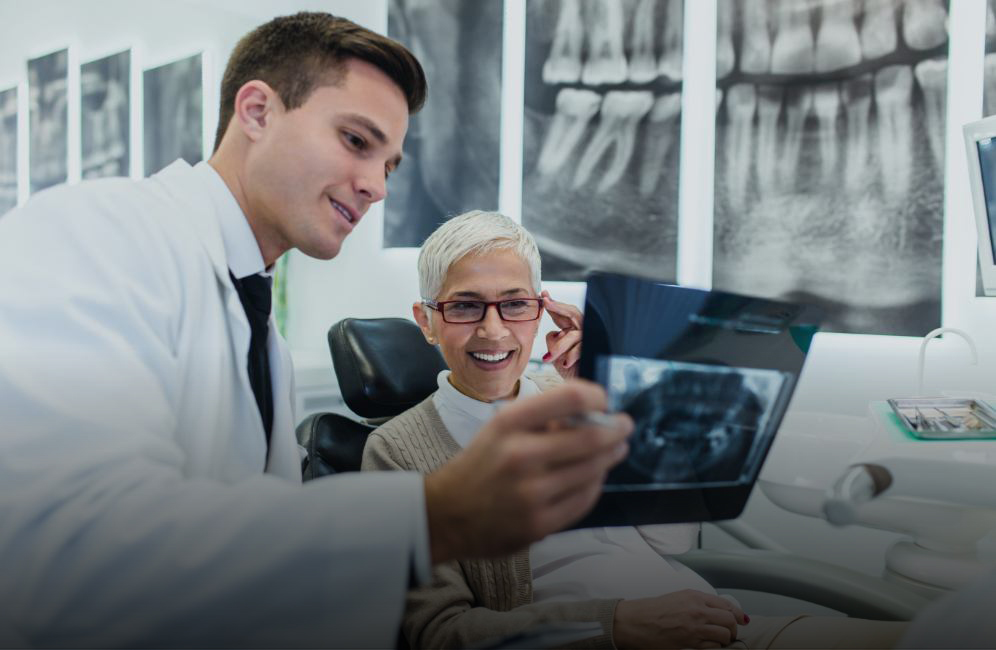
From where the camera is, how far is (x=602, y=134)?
8.88 ft

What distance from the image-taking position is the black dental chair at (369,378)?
1.63 meters

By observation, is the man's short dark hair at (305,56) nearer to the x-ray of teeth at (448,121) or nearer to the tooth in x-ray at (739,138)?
the tooth in x-ray at (739,138)

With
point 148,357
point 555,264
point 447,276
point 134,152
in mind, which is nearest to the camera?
point 148,357

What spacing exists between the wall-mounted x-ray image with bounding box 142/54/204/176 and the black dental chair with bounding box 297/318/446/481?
0.83 m

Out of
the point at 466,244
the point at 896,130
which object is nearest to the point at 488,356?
the point at 466,244

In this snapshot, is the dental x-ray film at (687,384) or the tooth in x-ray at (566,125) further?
the tooth in x-ray at (566,125)

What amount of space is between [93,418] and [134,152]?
1.56 m

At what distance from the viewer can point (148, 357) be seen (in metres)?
0.73

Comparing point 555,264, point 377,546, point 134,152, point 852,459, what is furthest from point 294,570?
point 555,264

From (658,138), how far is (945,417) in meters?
1.52

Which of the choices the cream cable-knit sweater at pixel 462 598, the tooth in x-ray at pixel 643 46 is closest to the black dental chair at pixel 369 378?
the cream cable-knit sweater at pixel 462 598

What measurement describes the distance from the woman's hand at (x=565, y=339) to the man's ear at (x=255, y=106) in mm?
581

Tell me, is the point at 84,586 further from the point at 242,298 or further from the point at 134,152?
A: the point at 134,152

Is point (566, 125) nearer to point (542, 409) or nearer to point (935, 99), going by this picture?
point (935, 99)
